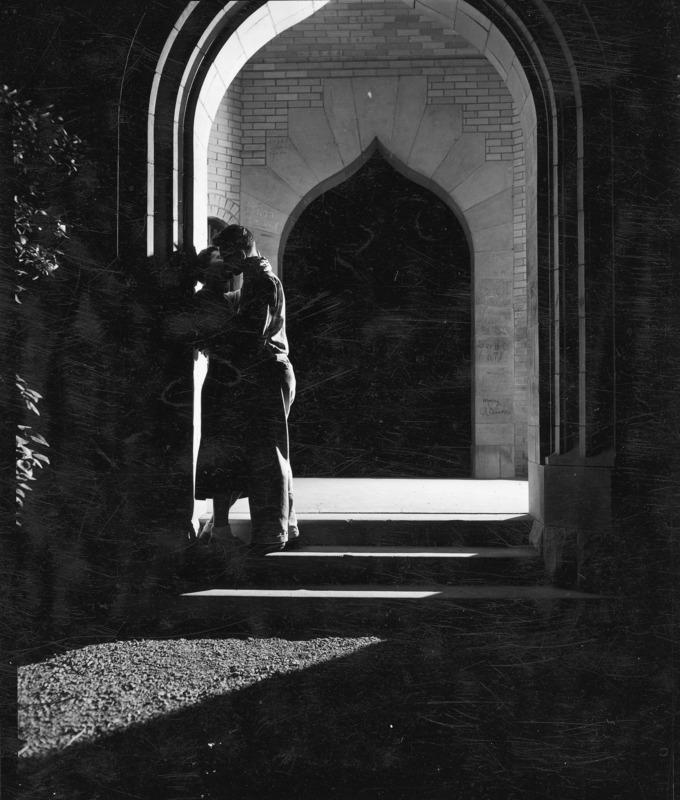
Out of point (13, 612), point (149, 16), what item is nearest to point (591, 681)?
point (13, 612)

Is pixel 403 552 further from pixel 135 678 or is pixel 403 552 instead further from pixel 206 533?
pixel 135 678

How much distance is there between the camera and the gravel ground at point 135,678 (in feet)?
8.21

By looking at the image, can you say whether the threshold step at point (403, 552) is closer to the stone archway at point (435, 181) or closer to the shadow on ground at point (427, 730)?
the shadow on ground at point (427, 730)

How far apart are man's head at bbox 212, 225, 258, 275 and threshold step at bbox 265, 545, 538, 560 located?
A: 1510 millimetres

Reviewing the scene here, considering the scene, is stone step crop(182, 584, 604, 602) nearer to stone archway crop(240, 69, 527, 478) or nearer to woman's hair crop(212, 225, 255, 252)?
woman's hair crop(212, 225, 255, 252)

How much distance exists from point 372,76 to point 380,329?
2.62 meters

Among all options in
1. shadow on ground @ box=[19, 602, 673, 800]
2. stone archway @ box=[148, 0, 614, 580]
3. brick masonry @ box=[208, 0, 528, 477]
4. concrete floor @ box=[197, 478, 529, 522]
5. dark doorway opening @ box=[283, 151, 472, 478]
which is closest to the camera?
shadow on ground @ box=[19, 602, 673, 800]

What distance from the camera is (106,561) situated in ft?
9.27

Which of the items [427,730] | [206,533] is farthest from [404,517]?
[427,730]

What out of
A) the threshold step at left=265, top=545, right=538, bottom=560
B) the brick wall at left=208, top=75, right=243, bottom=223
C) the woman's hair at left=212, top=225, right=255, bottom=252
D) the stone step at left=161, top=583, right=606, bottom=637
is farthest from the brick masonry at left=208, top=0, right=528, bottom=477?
the stone step at left=161, top=583, right=606, bottom=637

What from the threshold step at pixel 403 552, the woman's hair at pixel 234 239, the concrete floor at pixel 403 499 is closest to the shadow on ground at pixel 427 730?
the threshold step at pixel 403 552

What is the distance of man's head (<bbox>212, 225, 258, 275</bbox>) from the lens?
329cm

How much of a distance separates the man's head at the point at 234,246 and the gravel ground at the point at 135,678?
6.11ft

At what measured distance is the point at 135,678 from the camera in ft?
8.93
